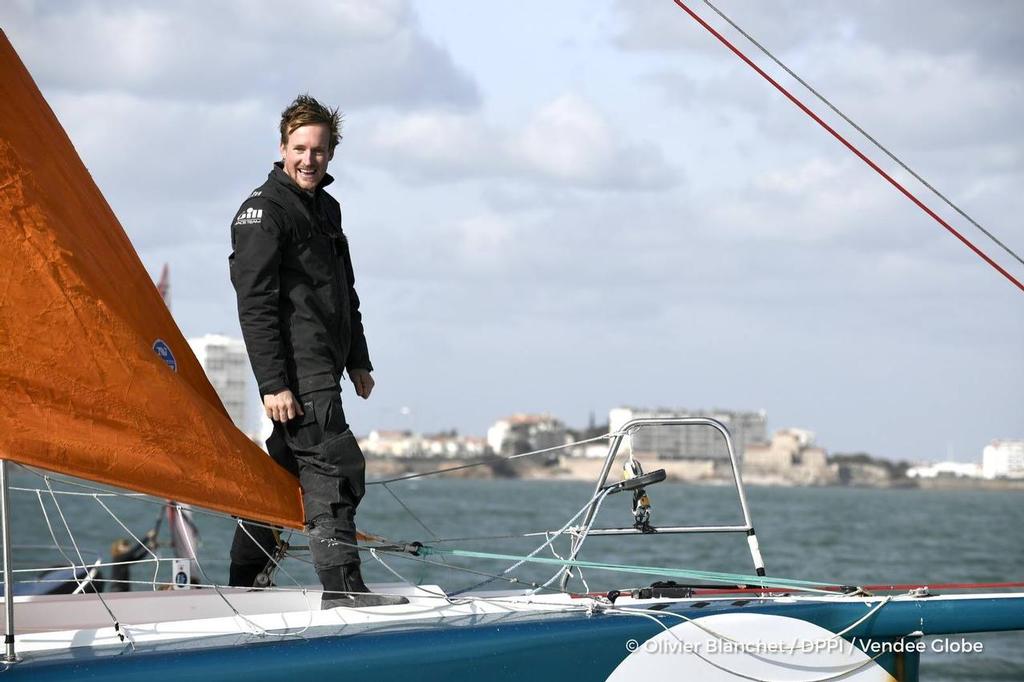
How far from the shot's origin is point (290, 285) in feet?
13.8

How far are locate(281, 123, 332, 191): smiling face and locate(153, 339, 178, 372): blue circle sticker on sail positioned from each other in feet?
2.26

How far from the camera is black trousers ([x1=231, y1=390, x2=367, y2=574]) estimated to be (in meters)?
4.08

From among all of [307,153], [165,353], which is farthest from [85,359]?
[307,153]

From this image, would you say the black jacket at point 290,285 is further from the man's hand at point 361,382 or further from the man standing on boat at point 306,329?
the man's hand at point 361,382

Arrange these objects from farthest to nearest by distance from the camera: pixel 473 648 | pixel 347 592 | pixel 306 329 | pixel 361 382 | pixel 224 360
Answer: pixel 224 360, pixel 361 382, pixel 306 329, pixel 347 592, pixel 473 648

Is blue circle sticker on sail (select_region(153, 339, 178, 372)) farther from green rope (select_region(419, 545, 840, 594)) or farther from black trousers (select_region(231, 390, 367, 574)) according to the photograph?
green rope (select_region(419, 545, 840, 594))

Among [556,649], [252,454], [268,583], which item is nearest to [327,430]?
[252,454]

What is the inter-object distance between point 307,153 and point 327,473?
1.04 metres

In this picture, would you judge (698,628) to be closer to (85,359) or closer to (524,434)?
(85,359)

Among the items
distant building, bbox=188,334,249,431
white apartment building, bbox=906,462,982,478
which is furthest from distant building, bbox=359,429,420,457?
distant building, bbox=188,334,249,431

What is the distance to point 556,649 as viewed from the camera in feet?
12.1

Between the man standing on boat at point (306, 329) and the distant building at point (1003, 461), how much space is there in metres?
154

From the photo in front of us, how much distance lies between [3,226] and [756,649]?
2489 millimetres

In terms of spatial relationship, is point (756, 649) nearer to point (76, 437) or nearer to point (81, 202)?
point (76, 437)
